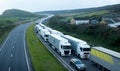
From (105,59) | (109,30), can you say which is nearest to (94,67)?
(105,59)

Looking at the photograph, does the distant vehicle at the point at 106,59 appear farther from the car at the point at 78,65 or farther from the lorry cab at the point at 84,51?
the lorry cab at the point at 84,51

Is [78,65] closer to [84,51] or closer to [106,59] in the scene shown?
[106,59]

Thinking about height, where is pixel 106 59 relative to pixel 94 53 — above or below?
above

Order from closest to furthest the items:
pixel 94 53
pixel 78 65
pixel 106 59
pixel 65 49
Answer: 1. pixel 106 59
2. pixel 78 65
3. pixel 94 53
4. pixel 65 49

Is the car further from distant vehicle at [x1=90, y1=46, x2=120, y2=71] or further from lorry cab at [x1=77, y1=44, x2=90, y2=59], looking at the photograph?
lorry cab at [x1=77, y1=44, x2=90, y2=59]

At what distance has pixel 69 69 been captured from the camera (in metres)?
39.4

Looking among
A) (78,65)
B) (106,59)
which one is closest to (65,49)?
(78,65)

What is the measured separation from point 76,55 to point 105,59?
15.2 m

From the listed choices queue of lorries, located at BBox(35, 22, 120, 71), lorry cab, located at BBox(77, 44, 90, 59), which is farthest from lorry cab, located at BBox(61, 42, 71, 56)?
lorry cab, located at BBox(77, 44, 90, 59)

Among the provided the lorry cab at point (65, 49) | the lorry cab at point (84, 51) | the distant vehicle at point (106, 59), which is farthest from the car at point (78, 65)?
the lorry cab at point (65, 49)

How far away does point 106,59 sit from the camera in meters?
36.9

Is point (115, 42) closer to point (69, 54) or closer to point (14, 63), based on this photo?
point (69, 54)

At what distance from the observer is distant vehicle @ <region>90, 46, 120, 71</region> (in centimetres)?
3357

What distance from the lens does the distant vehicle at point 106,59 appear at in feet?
110
